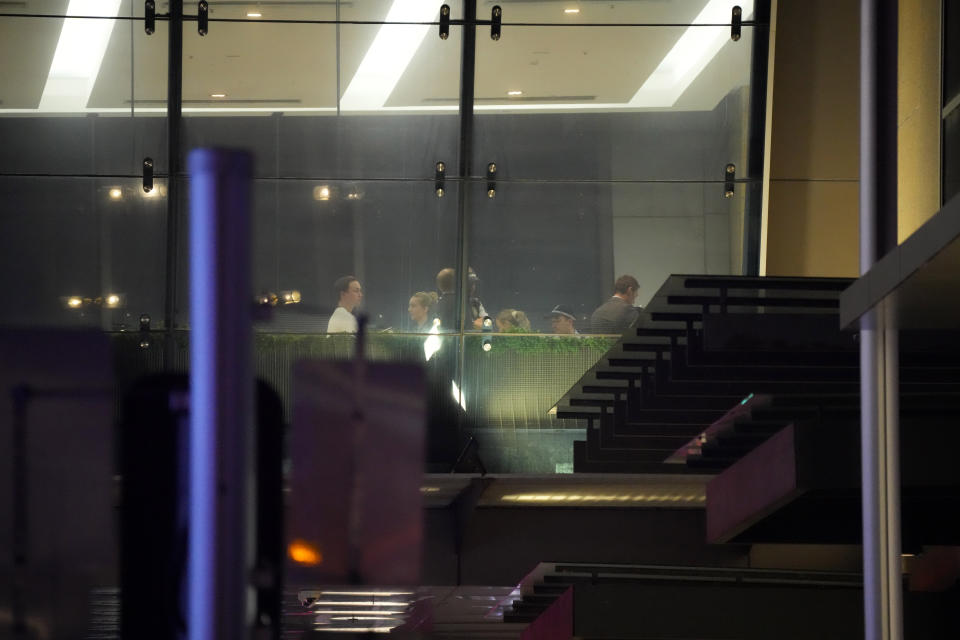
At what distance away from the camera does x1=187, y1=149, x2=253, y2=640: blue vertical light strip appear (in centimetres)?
130

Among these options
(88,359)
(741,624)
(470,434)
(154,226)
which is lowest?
(741,624)

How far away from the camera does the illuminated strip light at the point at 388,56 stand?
Answer: 13.6 metres

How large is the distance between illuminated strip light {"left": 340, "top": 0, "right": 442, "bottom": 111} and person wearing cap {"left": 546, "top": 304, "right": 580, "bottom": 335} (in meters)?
2.51

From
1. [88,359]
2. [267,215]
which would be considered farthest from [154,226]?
[88,359]

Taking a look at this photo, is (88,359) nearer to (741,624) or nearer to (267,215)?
(741,624)

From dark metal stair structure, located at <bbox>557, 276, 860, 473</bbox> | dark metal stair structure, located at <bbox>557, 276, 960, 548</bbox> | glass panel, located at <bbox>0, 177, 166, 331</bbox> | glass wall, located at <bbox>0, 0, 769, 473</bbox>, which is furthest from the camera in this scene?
glass wall, located at <bbox>0, 0, 769, 473</bbox>

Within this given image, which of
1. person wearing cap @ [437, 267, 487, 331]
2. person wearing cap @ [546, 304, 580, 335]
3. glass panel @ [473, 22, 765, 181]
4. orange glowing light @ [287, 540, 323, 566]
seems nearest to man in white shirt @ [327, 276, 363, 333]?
person wearing cap @ [437, 267, 487, 331]

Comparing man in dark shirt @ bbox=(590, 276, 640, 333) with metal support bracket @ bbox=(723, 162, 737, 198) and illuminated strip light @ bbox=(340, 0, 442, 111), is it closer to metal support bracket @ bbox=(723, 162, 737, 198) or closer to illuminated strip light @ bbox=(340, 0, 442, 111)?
metal support bracket @ bbox=(723, 162, 737, 198)

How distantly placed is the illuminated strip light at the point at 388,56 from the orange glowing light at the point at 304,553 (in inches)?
486

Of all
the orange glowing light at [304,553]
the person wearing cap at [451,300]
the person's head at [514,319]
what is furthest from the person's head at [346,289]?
the orange glowing light at [304,553]

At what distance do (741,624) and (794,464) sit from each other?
14.7ft

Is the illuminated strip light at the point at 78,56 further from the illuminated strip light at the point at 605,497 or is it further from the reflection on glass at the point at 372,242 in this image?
the illuminated strip light at the point at 605,497

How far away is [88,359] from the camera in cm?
155

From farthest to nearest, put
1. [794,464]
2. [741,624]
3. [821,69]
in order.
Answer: [821,69], [741,624], [794,464]
